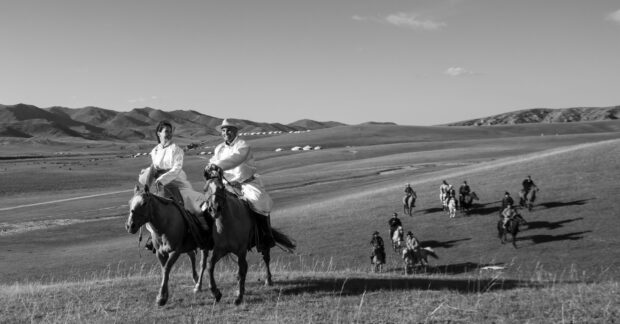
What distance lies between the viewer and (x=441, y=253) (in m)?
27.1

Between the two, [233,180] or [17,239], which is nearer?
[233,180]

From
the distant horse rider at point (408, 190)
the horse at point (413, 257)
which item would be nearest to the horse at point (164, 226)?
the horse at point (413, 257)

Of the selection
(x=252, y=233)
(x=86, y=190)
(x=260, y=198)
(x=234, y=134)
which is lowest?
(x=86, y=190)

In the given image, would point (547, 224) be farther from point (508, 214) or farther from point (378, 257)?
point (378, 257)

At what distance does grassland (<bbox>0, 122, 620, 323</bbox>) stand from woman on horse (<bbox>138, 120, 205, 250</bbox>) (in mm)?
2405

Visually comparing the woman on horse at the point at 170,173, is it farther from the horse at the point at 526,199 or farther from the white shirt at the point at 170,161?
the horse at the point at 526,199

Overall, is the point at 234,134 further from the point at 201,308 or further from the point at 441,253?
the point at 441,253

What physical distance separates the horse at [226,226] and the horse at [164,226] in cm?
84

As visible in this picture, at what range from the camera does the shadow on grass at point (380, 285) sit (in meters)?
12.1

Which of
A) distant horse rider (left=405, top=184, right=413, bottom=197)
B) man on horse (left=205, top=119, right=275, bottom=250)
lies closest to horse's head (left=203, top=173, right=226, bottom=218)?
man on horse (left=205, top=119, right=275, bottom=250)

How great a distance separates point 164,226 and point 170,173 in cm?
144

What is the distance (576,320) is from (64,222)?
51.5m

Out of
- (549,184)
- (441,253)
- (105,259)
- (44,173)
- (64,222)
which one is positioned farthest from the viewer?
(44,173)

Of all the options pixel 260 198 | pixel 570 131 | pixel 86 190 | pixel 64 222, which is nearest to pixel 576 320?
pixel 260 198
